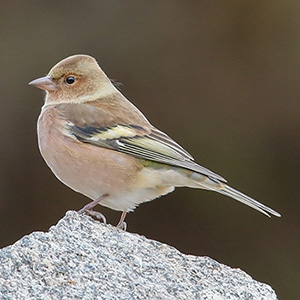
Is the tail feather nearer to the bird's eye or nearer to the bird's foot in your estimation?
the bird's foot

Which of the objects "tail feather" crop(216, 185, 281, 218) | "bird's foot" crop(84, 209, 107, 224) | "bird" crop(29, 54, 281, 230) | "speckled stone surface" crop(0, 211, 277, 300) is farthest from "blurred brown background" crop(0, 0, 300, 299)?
"speckled stone surface" crop(0, 211, 277, 300)

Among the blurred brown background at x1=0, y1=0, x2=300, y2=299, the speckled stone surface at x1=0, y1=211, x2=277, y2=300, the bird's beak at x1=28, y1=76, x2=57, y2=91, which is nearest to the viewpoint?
the speckled stone surface at x1=0, y1=211, x2=277, y2=300

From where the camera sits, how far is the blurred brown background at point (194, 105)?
10.3m

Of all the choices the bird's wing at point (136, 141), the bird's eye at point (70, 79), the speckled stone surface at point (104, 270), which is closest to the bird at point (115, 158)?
the bird's wing at point (136, 141)

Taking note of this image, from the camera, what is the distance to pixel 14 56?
10.4 metres

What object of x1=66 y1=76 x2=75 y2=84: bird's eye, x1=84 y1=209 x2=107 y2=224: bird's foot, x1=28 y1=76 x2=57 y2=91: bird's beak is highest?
x1=66 y1=76 x2=75 y2=84: bird's eye

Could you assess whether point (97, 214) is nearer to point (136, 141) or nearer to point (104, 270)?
point (136, 141)

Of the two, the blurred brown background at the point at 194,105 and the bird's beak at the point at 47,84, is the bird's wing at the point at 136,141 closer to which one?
the bird's beak at the point at 47,84

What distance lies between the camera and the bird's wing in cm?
646

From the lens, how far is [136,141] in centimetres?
656

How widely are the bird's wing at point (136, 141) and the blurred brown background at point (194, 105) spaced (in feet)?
11.8

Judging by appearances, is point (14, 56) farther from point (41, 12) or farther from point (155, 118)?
point (155, 118)

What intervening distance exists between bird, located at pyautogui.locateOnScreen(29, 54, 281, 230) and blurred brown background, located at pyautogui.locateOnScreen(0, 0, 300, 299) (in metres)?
3.44

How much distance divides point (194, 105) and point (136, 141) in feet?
13.3
